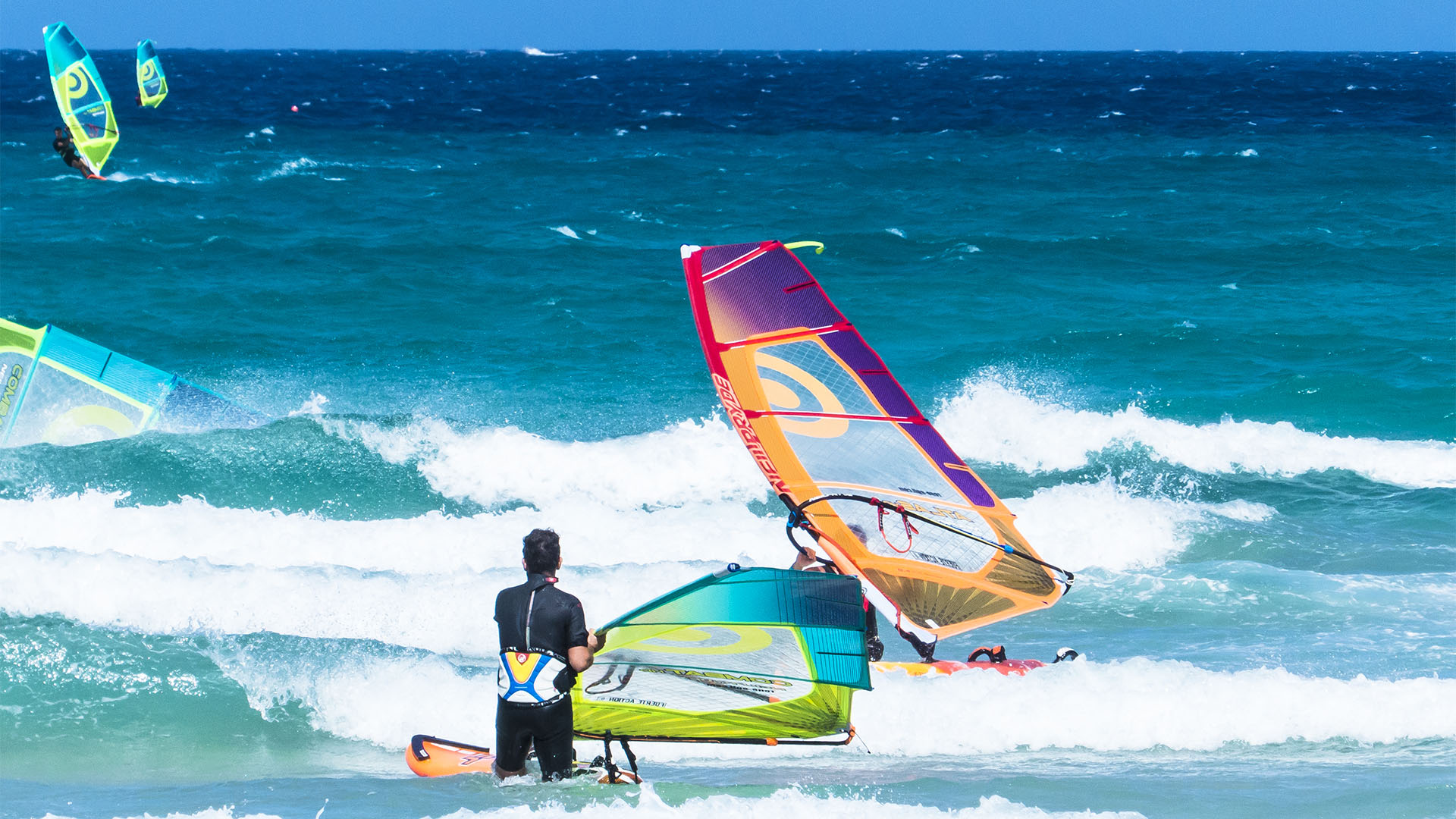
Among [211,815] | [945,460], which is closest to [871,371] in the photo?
[945,460]

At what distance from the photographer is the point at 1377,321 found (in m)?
17.8

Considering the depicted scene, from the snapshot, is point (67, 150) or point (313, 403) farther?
point (67, 150)

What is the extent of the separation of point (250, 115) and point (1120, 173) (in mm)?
34307

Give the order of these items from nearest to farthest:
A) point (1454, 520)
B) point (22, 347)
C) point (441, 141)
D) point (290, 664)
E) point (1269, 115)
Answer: point (290, 664)
point (22, 347)
point (1454, 520)
point (441, 141)
point (1269, 115)

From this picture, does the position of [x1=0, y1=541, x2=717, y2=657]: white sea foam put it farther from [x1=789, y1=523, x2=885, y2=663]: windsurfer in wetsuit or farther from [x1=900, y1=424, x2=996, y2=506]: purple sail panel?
[x1=900, y1=424, x2=996, y2=506]: purple sail panel

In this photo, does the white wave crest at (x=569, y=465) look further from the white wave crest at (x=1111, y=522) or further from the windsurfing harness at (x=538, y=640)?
the windsurfing harness at (x=538, y=640)

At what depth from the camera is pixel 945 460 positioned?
249 inches

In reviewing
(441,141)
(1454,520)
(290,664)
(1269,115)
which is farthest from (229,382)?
(1269,115)

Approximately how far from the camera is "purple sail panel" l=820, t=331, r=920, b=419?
20.2 ft

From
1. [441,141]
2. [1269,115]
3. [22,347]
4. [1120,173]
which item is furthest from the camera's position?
[1269,115]

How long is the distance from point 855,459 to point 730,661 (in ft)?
4.78

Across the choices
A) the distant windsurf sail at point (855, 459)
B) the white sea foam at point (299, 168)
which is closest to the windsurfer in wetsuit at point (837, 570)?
the distant windsurf sail at point (855, 459)

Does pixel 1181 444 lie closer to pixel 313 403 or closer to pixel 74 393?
pixel 313 403

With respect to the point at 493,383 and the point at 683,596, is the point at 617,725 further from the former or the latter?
the point at 493,383
